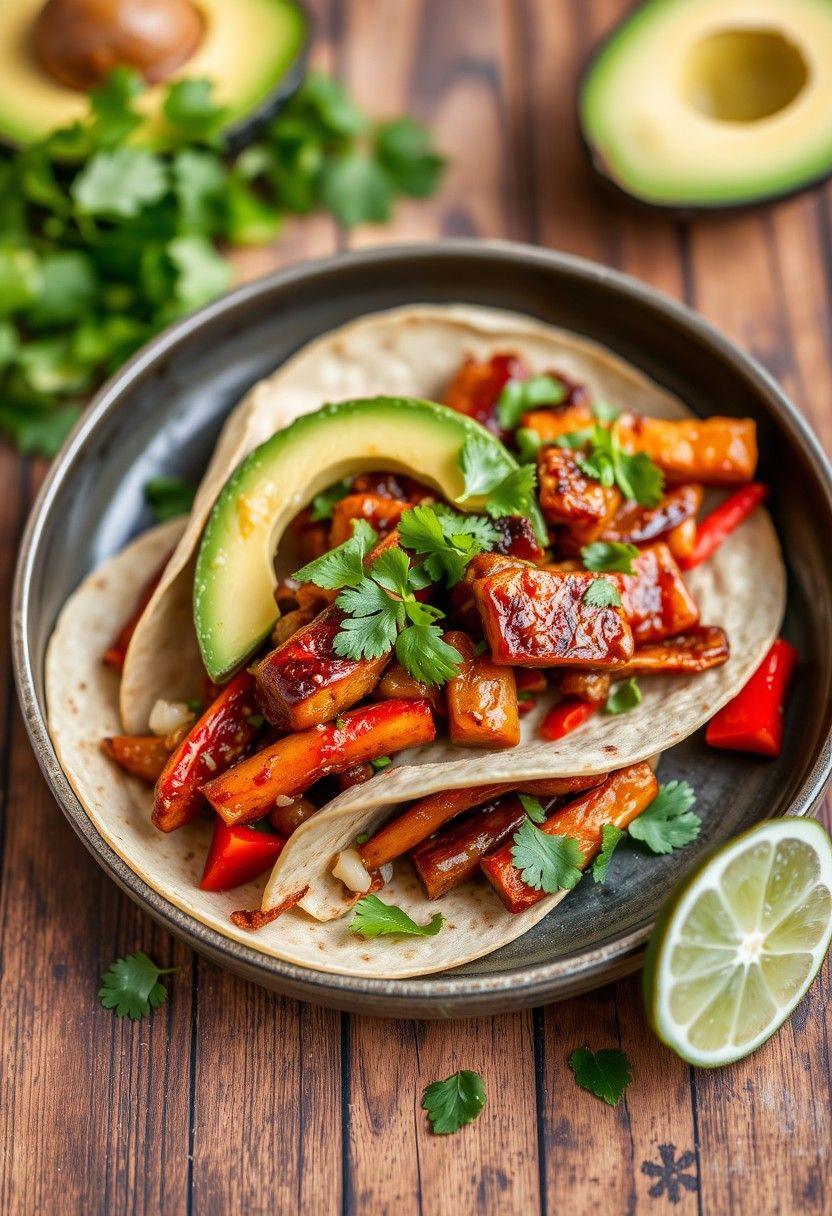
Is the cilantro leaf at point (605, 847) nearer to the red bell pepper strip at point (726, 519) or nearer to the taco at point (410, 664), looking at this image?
the taco at point (410, 664)

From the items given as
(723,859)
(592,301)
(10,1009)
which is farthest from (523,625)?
(10,1009)

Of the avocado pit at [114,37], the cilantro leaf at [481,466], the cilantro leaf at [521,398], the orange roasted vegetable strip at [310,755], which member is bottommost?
the orange roasted vegetable strip at [310,755]

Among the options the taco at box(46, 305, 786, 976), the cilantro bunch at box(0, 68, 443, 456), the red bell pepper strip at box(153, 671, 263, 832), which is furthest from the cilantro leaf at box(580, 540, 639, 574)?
the cilantro bunch at box(0, 68, 443, 456)

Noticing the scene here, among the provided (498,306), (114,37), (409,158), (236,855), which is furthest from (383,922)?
(114,37)

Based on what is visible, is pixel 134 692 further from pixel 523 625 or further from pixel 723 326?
pixel 723 326

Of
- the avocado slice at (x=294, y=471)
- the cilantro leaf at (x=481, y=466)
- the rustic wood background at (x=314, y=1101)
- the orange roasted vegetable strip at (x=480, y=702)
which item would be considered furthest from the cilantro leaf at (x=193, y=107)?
the rustic wood background at (x=314, y=1101)

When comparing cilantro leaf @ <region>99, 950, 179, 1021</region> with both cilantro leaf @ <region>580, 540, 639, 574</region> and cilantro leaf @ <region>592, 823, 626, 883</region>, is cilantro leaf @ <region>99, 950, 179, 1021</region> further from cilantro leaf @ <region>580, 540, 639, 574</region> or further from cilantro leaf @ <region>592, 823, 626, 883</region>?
cilantro leaf @ <region>580, 540, 639, 574</region>
